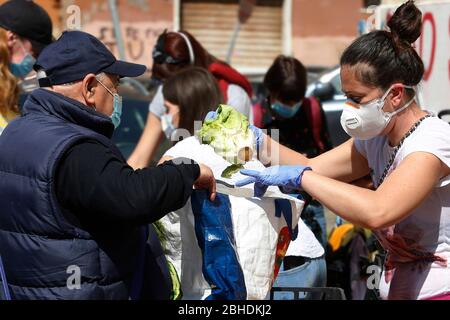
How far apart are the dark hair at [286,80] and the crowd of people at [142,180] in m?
2.01

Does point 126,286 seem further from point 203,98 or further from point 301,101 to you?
point 301,101

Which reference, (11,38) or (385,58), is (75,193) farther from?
(11,38)

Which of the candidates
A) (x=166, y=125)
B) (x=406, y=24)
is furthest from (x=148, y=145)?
(x=406, y=24)

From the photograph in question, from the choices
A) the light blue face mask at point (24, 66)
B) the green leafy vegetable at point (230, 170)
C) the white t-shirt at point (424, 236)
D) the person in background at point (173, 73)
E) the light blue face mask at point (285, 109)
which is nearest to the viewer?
the white t-shirt at point (424, 236)

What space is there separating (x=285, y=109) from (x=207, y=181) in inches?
103

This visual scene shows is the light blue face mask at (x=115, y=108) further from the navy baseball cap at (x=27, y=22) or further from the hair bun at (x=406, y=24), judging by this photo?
the navy baseball cap at (x=27, y=22)

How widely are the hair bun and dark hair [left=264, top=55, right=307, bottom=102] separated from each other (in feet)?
7.70

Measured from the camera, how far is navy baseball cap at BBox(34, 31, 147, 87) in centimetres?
273

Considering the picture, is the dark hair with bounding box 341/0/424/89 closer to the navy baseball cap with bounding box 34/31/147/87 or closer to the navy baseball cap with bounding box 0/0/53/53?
the navy baseball cap with bounding box 34/31/147/87

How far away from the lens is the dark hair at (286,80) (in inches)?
211

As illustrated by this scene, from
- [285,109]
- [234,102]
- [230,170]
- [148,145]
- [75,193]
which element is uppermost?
[75,193]

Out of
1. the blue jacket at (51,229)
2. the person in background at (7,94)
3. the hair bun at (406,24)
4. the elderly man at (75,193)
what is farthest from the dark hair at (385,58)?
the person in background at (7,94)

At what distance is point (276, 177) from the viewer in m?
2.84

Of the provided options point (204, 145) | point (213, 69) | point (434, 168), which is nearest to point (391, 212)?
point (434, 168)
